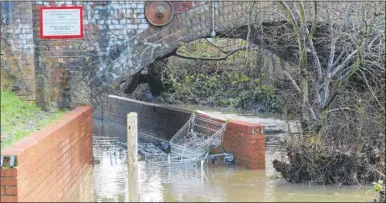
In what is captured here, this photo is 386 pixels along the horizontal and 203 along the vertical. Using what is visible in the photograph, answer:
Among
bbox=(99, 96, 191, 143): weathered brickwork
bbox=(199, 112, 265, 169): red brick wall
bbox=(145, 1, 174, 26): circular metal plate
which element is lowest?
bbox=(99, 96, 191, 143): weathered brickwork

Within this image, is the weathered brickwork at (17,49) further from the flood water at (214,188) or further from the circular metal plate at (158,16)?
the flood water at (214,188)

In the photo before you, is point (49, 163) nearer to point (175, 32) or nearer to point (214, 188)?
point (214, 188)

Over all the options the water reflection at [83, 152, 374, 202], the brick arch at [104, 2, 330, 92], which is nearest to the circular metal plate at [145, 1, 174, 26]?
the brick arch at [104, 2, 330, 92]

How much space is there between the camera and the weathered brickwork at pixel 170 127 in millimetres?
12195

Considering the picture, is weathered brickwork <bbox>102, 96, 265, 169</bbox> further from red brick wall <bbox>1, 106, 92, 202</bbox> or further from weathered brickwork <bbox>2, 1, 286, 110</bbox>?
red brick wall <bbox>1, 106, 92, 202</bbox>

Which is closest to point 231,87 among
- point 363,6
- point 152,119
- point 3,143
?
point 152,119

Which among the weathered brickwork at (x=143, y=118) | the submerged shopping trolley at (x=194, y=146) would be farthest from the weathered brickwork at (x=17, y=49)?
the weathered brickwork at (x=143, y=118)

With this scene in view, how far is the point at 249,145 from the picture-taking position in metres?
12.2

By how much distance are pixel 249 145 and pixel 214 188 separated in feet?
6.60

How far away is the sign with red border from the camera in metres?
13.7

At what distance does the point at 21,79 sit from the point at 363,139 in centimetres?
721

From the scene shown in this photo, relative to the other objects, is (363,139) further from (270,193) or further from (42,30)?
(42,30)

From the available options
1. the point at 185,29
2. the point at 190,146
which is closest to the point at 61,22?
the point at 185,29

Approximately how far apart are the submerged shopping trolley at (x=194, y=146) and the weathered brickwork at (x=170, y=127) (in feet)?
0.84
